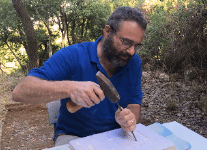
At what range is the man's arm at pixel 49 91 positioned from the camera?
1.11 m

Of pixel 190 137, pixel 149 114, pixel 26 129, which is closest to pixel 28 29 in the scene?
pixel 26 129

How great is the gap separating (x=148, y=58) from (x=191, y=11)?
222 centimetres

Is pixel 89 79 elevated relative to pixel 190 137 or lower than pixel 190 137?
elevated

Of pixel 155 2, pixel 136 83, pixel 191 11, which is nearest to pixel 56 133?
pixel 136 83

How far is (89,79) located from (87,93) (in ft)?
1.59

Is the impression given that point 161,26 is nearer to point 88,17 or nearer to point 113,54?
point 113,54

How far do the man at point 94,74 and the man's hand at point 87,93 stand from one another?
0.02 metres

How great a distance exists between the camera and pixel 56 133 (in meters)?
1.72

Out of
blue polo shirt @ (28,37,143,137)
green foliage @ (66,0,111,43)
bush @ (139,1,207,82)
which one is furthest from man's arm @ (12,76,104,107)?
green foliage @ (66,0,111,43)

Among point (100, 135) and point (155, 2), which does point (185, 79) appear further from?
point (100, 135)

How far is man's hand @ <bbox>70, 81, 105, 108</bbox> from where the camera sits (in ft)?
3.54

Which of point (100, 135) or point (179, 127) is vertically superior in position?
point (100, 135)

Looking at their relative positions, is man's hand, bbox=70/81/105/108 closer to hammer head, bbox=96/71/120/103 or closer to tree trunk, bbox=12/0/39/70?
hammer head, bbox=96/71/120/103

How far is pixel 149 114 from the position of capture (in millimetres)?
4422
